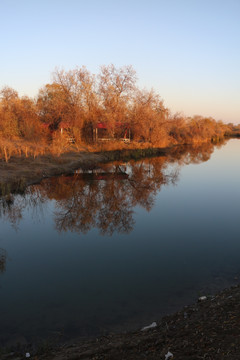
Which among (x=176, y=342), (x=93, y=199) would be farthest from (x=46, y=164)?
(x=176, y=342)

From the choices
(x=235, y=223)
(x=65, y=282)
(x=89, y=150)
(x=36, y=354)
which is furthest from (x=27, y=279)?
(x=89, y=150)

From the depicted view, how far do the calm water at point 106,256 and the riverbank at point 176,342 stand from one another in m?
0.51

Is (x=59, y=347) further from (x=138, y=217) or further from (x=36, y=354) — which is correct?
(x=138, y=217)

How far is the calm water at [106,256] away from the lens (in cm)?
530

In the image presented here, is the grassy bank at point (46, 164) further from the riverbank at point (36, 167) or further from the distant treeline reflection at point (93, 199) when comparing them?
the distant treeline reflection at point (93, 199)

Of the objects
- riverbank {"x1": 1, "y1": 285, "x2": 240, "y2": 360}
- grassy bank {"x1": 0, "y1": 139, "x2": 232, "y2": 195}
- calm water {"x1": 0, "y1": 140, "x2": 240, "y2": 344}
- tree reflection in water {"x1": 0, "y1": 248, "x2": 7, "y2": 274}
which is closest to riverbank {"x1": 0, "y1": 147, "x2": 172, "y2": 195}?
grassy bank {"x1": 0, "y1": 139, "x2": 232, "y2": 195}

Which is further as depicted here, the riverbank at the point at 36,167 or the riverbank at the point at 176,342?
the riverbank at the point at 36,167

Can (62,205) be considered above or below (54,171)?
below

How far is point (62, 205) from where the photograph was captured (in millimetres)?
12547

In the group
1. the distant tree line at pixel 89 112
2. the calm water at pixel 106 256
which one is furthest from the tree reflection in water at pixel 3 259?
the distant tree line at pixel 89 112

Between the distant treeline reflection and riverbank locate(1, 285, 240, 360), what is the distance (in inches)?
213

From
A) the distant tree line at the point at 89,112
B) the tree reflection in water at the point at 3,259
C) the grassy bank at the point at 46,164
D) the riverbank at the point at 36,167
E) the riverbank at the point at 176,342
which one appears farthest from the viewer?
the distant tree line at the point at 89,112

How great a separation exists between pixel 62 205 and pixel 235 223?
25.3ft

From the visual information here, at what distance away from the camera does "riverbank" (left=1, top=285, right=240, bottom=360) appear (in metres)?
3.31
